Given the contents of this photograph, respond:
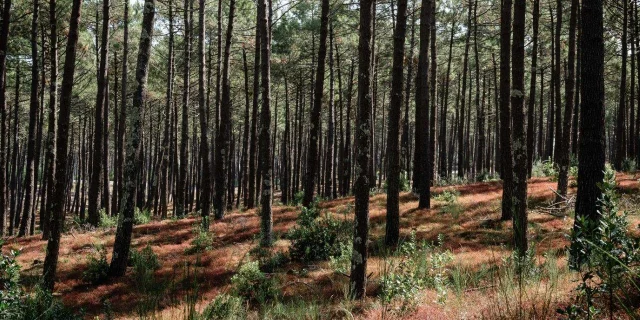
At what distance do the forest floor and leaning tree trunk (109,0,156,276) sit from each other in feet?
1.86

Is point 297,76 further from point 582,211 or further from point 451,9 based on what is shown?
point 582,211

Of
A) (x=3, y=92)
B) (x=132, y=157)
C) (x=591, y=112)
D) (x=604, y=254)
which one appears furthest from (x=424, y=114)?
(x=3, y=92)

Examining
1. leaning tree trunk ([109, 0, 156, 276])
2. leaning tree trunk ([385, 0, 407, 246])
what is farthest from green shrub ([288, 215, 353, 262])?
leaning tree trunk ([109, 0, 156, 276])

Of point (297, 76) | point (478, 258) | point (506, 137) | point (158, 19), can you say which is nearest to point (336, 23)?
point (297, 76)

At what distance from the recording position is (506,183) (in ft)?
35.3

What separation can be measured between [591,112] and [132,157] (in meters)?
8.91

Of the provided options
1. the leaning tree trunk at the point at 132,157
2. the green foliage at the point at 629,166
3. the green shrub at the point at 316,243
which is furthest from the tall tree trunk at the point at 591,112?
the green foliage at the point at 629,166

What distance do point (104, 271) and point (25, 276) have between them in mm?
2115

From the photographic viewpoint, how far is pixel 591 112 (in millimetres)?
6324

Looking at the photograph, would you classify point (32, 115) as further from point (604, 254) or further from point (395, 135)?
point (604, 254)

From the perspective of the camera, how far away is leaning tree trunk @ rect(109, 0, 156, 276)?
9344 millimetres

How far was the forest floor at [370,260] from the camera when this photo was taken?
5.07 meters

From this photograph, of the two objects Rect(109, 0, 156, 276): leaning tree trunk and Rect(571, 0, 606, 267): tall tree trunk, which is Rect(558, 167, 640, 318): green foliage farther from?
Rect(109, 0, 156, 276): leaning tree trunk

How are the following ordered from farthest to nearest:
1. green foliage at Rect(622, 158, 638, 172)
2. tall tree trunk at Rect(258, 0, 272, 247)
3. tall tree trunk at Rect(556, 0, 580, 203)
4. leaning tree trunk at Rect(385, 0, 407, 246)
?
green foliage at Rect(622, 158, 638, 172), tall tree trunk at Rect(556, 0, 580, 203), tall tree trunk at Rect(258, 0, 272, 247), leaning tree trunk at Rect(385, 0, 407, 246)
